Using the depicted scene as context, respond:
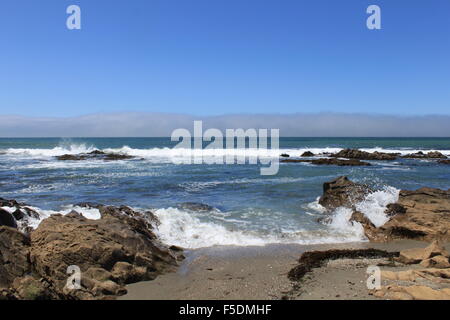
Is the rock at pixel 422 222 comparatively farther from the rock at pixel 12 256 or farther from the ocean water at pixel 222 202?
the rock at pixel 12 256

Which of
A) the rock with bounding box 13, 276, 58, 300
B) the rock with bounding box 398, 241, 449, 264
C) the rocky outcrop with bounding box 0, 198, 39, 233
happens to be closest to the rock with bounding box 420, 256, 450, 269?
the rock with bounding box 398, 241, 449, 264

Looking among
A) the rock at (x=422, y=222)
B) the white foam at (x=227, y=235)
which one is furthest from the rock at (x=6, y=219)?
the rock at (x=422, y=222)

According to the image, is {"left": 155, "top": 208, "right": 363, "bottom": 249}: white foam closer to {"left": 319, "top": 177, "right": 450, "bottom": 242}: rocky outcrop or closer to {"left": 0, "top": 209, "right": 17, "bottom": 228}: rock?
{"left": 319, "top": 177, "right": 450, "bottom": 242}: rocky outcrop

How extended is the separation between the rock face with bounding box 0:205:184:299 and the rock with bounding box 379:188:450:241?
618cm

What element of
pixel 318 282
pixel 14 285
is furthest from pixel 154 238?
pixel 318 282

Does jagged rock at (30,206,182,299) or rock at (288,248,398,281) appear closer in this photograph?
jagged rock at (30,206,182,299)

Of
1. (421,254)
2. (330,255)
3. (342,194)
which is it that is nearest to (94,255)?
(330,255)

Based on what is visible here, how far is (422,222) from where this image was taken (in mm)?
9359

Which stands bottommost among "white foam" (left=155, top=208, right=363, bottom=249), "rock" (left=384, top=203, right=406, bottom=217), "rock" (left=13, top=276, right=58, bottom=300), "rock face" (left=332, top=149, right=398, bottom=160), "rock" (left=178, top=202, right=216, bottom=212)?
"white foam" (left=155, top=208, right=363, bottom=249)

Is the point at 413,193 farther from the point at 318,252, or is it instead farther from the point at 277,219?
the point at 318,252

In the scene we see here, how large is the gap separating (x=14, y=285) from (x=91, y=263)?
119 cm

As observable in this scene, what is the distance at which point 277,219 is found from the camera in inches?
438

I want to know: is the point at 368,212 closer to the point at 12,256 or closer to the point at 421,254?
the point at 421,254

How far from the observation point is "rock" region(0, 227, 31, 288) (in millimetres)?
5641
